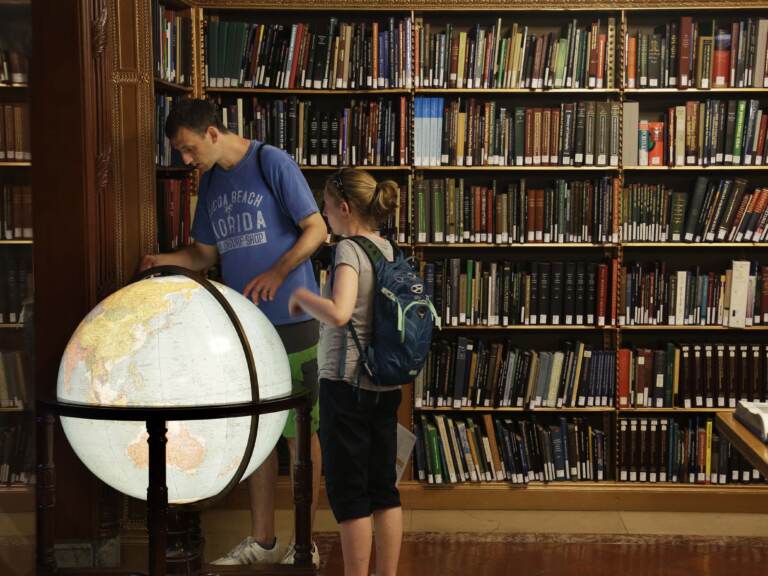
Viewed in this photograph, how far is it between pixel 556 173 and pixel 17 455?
328cm

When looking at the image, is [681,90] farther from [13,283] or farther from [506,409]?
[13,283]

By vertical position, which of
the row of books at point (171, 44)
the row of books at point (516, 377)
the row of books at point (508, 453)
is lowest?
the row of books at point (508, 453)

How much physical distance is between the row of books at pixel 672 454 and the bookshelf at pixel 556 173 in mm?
52

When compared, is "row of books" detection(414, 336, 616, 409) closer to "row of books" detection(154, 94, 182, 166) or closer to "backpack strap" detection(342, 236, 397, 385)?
"row of books" detection(154, 94, 182, 166)

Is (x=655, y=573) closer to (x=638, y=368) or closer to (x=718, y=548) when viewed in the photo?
(x=718, y=548)

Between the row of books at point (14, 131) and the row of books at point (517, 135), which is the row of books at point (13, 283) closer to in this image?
the row of books at point (14, 131)

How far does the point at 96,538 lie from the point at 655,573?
2212mm

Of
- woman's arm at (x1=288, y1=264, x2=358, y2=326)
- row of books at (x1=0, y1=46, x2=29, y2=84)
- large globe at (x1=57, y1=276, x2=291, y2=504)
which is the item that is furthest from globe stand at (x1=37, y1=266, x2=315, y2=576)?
row of books at (x1=0, y1=46, x2=29, y2=84)

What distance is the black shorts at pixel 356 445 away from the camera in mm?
3252

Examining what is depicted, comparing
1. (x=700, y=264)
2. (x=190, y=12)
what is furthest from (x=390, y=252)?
(x=700, y=264)

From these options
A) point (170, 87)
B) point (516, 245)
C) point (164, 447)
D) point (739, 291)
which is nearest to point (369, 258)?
point (164, 447)

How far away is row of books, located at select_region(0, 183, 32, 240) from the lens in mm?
2922

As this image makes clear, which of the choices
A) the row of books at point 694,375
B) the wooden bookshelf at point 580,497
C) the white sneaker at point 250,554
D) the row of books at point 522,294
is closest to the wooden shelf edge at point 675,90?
the row of books at point 522,294

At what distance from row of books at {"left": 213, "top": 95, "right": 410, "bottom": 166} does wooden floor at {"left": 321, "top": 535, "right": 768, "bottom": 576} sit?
1840 millimetres
